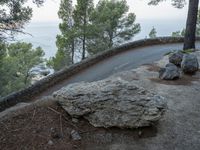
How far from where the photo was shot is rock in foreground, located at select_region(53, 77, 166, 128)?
537 centimetres

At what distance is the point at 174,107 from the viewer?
6734 mm

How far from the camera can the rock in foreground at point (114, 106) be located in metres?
5.37

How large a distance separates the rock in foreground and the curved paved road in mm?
4259

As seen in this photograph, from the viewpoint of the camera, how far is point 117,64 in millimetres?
12625

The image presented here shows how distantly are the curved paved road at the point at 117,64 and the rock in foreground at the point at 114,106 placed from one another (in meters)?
4.26

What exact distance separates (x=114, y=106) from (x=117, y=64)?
7.32 m

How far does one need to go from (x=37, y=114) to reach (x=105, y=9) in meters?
18.6

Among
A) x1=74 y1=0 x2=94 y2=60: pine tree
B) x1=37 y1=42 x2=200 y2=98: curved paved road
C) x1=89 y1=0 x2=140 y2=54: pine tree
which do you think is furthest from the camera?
x1=89 y1=0 x2=140 y2=54: pine tree

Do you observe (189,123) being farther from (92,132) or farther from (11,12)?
(11,12)

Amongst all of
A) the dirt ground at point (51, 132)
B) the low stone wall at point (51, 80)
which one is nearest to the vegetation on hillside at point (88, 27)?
the low stone wall at point (51, 80)

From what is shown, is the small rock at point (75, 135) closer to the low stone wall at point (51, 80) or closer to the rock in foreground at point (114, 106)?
the rock in foreground at point (114, 106)

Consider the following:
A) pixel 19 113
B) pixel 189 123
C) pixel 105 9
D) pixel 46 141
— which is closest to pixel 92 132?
pixel 46 141

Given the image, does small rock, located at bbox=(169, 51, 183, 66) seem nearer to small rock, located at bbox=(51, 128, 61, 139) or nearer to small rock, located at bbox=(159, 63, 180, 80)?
small rock, located at bbox=(159, 63, 180, 80)

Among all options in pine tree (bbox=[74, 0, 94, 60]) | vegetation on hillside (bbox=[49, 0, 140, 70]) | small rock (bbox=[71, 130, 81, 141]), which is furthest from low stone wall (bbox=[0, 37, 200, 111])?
vegetation on hillside (bbox=[49, 0, 140, 70])
